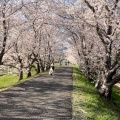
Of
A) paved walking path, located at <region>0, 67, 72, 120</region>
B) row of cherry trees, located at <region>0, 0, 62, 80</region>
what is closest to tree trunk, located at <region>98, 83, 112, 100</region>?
paved walking path, located at <region>0, 67, 72, 120</region>

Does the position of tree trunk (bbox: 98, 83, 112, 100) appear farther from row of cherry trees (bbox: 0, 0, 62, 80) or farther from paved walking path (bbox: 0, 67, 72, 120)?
row of cherry trees (bbox: 0, 0, 62, 80)

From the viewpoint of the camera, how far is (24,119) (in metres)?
10.7

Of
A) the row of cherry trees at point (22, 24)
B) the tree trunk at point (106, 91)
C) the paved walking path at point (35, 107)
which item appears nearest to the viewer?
the paved walking path at point (35, 107)

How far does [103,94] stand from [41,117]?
899cm

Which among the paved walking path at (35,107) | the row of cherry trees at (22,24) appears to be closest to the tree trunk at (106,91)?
the paved walking path at (35,107)

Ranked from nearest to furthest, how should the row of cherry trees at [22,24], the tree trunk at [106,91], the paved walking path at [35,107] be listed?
the paved walking path at [35,107], the row of cherry trees at [22,24], the tree trunk at [106,91]

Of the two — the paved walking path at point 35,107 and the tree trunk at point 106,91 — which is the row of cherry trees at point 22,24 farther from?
the tree trunk at point 106,91

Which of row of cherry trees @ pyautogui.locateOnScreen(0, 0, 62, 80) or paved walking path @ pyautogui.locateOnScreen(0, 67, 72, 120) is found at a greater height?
row of cherry trees @ pyautogui.locateOnScreen(0, 0, 62, 80)

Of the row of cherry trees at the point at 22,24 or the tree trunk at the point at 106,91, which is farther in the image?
the tree trunk at the point at 106,91

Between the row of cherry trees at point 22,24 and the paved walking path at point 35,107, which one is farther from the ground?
the row of cherry trees at point 22,24

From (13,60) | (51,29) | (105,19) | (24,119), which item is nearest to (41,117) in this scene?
(24,119)

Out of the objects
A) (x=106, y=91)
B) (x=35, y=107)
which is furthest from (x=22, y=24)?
(x=35, y=107)

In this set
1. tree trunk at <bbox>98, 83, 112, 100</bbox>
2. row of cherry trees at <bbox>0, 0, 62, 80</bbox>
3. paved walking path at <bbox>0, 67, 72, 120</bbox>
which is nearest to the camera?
paved walking path at <bbox>0, 67, 72, 120</bbox>

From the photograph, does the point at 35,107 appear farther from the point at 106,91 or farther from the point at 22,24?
the point at 22,24
